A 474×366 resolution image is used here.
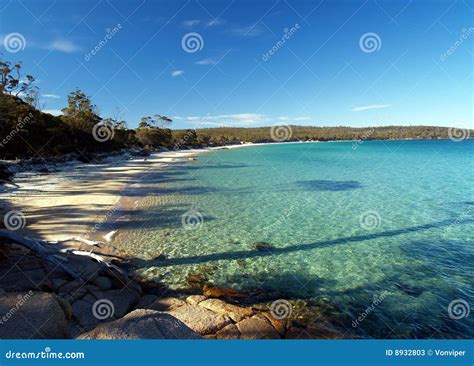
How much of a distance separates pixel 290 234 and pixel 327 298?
5.44m

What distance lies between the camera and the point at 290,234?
13742 millimetres

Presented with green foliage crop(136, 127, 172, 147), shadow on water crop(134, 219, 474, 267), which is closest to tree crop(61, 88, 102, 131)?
green foliage crop(136, 127, 172, 147)

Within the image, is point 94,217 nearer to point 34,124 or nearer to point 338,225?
point 338,225

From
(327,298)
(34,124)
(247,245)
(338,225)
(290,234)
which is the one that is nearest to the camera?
(327,298)

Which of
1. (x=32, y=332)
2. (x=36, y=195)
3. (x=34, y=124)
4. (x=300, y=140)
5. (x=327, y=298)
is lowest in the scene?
(x=327, y=298)

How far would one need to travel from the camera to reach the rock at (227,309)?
6637 mm

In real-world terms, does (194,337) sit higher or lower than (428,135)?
lower

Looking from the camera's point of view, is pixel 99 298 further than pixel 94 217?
No

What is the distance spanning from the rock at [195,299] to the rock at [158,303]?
0.16 m

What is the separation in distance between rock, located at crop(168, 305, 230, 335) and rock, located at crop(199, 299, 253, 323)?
0.76ft

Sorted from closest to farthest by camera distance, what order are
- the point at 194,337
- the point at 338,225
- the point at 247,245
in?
the point at 194,337 → the point at 247,245 → the point at 338,225

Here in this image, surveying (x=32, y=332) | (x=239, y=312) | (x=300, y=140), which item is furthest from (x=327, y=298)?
(x=300, y=140)

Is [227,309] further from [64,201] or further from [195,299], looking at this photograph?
[64,201]

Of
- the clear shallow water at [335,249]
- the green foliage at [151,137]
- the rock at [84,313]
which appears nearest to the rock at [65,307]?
the rock at [84,313]
